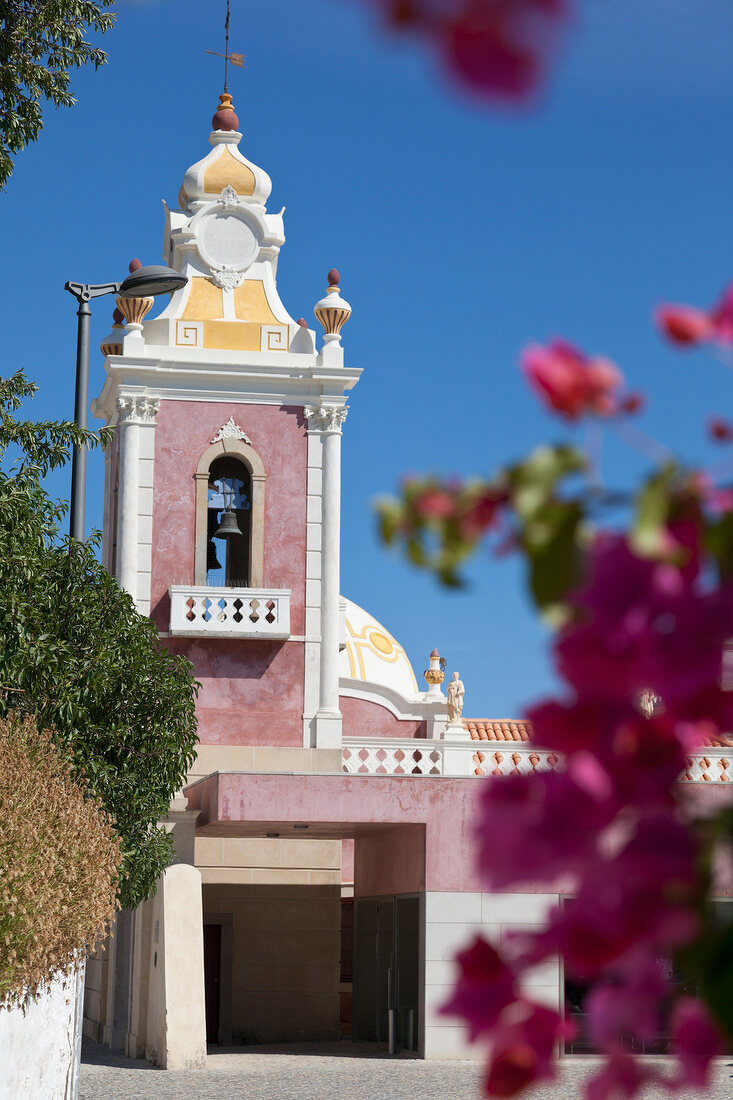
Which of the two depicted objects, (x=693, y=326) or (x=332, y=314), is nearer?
(x=693, y=326)

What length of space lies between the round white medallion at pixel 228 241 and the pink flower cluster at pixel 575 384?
2372cm

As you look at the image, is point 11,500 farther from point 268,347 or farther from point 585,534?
point 585,534

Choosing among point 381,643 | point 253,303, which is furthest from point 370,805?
point 381,643

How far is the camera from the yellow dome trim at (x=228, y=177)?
24906 mm

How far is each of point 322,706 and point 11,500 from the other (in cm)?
979

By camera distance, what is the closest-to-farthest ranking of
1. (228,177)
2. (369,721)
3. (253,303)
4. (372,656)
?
(253,303) → (228,177) → (369,721) → (372,656)

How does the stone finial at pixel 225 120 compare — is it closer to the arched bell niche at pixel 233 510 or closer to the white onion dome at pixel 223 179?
the white onion dome at pixel 223 179

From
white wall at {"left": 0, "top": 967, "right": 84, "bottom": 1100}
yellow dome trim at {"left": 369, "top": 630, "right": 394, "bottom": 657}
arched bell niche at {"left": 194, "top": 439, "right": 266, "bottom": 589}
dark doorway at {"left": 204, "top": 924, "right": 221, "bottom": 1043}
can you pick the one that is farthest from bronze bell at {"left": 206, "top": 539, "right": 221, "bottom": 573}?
yellow dome trim at {"left": 369, "top": 630, "right": 394, "bottom": 657}

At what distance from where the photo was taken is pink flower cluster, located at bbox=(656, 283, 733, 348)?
1.21 metres

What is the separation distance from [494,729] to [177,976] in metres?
14.7

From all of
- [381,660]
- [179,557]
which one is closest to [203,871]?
[179,557]

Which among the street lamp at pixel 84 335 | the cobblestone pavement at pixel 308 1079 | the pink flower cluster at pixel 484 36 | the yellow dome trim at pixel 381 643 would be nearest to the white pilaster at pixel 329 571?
the cobblestone pavement at pixel 308 1079

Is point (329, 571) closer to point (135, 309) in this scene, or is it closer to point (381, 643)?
point (135, 309)

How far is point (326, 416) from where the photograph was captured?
23.6 m
